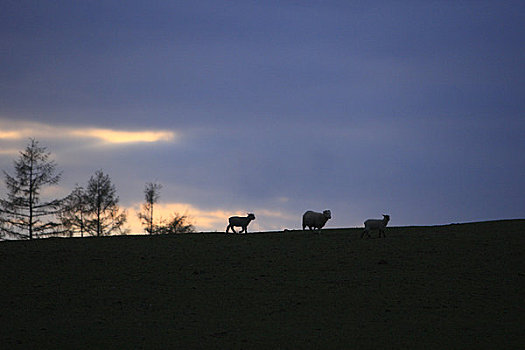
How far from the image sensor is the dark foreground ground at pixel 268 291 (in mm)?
18531

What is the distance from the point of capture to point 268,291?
79.6 ft

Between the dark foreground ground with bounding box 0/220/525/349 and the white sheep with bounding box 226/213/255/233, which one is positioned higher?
the white sheep with bounding box 226/213/255/233

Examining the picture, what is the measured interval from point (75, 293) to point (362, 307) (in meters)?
10.7

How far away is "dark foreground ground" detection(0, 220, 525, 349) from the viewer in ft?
60.8

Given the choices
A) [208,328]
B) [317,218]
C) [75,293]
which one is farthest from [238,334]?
[317,218]

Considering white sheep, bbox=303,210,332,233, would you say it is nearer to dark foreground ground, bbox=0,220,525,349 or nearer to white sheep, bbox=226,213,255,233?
dark foreground ground, bbox=0,220,525,349

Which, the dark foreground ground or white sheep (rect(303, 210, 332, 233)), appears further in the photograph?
white sheep (rect(303, 210, 332, 233))

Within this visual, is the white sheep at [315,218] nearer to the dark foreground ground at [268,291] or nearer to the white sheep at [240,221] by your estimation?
the dark foreground ground at [268,291]

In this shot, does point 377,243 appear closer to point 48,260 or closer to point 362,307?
point 362,307

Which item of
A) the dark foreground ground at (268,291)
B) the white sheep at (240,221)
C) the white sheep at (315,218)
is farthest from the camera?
the white sheep at (240,221)

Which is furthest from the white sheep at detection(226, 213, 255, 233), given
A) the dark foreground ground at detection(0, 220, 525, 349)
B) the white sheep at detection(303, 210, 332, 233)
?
the white sheep at detection(303, 210, 332, 233)

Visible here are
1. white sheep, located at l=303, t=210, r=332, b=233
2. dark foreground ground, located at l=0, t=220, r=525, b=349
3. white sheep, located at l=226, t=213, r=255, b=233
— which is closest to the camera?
dark foreground ground, located at l=0, t=220, r=525, b=349

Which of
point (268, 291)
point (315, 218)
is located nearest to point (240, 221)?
point (315, 218)

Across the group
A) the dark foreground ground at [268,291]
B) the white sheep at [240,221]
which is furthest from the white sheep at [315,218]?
the white sheep at [240,221]
